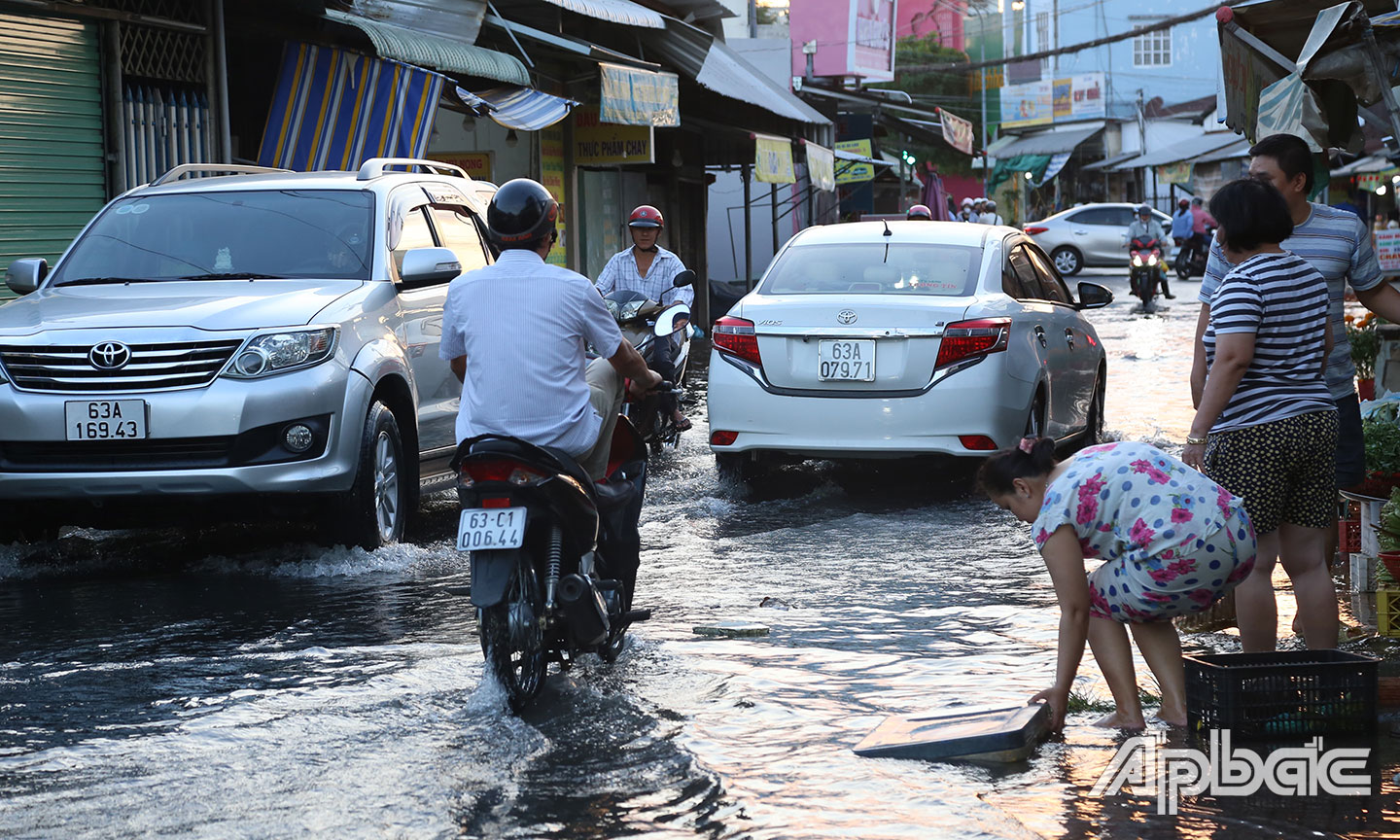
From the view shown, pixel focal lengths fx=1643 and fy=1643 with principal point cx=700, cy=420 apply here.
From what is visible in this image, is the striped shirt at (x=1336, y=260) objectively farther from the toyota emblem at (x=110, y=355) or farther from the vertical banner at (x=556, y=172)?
the vertical banner at (x=556, y=172)

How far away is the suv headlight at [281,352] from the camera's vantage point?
7535 mm

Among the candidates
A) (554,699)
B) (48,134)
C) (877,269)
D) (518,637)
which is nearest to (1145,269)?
(877,269)

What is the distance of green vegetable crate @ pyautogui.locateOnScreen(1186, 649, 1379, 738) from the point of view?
4.66 m

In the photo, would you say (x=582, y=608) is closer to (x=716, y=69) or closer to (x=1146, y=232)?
(x=716, y=69)

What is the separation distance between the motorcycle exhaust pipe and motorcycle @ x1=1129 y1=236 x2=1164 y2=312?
2416cm

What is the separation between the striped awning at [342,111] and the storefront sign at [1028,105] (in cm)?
5524

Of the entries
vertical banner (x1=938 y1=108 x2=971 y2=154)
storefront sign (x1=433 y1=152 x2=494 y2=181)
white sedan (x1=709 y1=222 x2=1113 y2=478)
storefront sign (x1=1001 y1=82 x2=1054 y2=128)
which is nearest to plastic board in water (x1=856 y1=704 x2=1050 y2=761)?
white sedan (x1=709 y1=222 x2=1113 y2=478)

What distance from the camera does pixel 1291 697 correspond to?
4.68m

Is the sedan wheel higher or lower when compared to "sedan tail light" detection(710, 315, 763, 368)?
higher

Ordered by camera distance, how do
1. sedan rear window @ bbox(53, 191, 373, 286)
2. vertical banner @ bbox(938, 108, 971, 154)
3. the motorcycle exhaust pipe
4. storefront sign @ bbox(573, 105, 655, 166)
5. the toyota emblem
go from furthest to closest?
vertical banner @ bbox(938, 108, 971, 154)
storefront sign @ bbox(573, 105, 655, 166)
sedan rear window @ bbox(53, 191, 373, 286)
the toyota emblem
the motorcycle exhaust pipe

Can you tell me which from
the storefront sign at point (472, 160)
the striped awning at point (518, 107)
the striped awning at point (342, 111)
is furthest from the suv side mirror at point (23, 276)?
the storefront sign at point (472, 160)

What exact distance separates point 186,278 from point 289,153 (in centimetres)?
497

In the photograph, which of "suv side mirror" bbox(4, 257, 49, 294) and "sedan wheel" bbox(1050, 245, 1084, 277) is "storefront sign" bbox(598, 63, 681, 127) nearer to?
"suv side mirror" bbox(4, 257, 49, 294)

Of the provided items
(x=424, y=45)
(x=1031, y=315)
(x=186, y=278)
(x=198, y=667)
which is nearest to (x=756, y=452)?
(x=1031, y=315)
